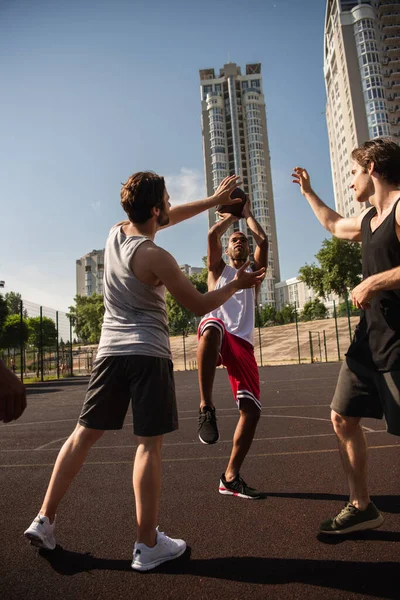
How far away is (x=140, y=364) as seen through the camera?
7.61ft

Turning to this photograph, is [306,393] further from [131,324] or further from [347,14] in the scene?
[347,14]

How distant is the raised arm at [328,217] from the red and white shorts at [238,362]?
1263 millimetres

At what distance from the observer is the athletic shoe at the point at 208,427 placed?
3.21 meters

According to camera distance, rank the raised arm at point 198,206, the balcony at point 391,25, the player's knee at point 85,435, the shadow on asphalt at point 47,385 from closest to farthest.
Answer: the player's knee at point 85,435 → the raised arm at point 198,206 → the shadow on asphalt at point 47,385 → the balcony at point 391,25

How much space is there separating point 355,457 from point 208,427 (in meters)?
1.10

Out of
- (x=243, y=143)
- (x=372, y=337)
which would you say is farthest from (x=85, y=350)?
(x=243, y=143)

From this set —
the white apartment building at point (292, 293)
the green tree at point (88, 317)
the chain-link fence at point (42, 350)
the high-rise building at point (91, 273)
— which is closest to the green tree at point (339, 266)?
the chain-link fence at point (42, 350)

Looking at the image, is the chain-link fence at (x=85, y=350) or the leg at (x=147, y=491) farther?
the chain-link fence at (x=85, y=350)

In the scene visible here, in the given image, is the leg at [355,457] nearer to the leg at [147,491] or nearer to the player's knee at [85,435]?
the leg at [147,491]

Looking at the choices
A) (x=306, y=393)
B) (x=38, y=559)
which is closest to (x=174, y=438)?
(x=38, y=559)

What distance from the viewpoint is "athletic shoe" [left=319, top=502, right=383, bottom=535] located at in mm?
2523

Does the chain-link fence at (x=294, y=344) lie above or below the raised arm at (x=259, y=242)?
below

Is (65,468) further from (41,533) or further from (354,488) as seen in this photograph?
(354,488)

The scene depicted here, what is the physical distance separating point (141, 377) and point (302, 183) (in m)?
2.18
